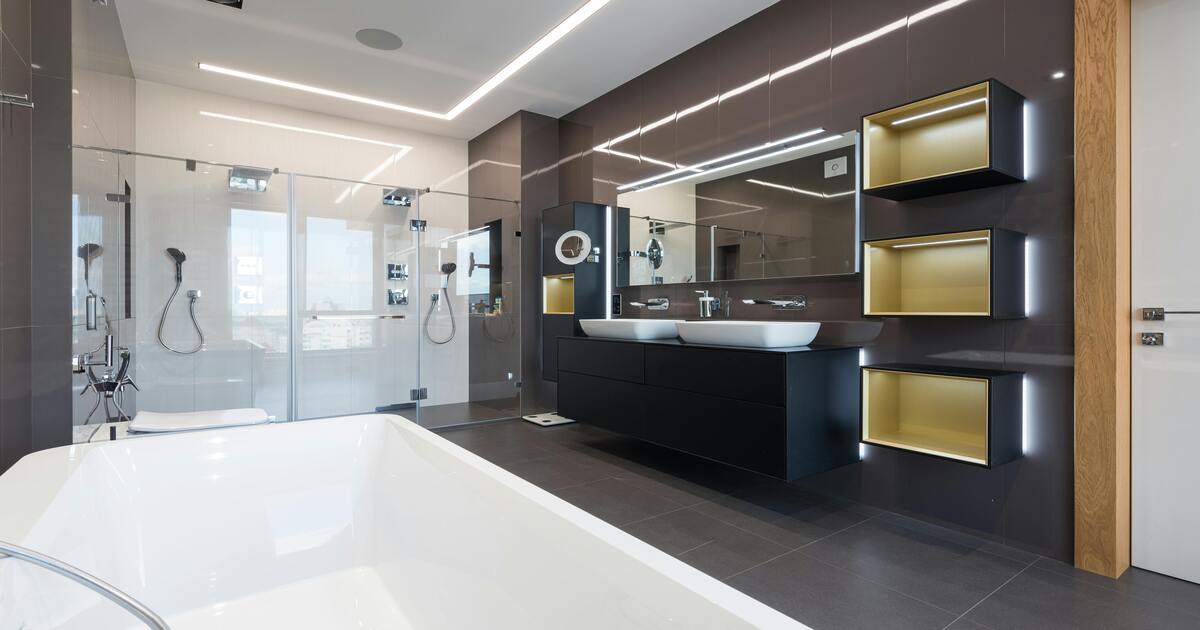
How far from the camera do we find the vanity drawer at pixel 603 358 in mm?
3416

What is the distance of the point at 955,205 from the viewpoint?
2.53 metres

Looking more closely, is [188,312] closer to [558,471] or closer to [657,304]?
[558,471]

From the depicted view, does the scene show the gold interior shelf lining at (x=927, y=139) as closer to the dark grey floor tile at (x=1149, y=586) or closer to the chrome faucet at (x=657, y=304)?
the dark grey floor tile at (x=1149, y=586)

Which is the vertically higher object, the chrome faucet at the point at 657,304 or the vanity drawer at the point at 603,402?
the chrome faucet at the point at 657,304

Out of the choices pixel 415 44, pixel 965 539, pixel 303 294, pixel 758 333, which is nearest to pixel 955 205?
pixel 758 333

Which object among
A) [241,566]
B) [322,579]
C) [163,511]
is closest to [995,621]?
[322,579]

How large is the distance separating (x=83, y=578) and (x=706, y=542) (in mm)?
2044

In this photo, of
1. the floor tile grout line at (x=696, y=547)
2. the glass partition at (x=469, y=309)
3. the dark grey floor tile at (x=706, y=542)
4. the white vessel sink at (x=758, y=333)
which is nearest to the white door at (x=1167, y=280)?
the white vessel sink at (x=758, y=333)

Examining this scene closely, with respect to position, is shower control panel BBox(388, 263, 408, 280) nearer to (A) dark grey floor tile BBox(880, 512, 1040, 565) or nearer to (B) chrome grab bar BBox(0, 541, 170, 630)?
(A) dark grey floor tile BBox(880, 512, 1040, 565)

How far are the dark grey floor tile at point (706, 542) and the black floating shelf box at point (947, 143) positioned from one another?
5.29 feet

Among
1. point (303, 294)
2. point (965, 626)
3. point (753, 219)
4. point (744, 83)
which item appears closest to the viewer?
point (965, 626)

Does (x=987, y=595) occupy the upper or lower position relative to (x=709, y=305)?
lower

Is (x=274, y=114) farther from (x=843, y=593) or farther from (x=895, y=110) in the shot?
(x=843, y=593)

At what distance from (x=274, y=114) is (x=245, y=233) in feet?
4.55
